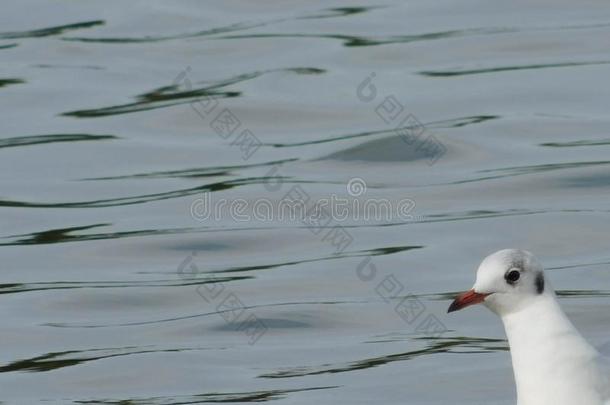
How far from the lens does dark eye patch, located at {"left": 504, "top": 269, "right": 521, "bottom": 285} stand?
7.92 metres

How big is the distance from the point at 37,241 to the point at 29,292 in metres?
1.08

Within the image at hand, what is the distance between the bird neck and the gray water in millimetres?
1518

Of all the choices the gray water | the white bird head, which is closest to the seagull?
the white bird head

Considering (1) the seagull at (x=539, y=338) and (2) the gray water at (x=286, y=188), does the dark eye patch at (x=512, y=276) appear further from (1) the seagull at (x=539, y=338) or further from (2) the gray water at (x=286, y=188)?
(2) the gray water at (x=286, y=188)

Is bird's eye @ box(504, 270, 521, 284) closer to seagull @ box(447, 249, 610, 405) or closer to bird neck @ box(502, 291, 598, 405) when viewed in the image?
seagull @ box(447, 249, 610, 405)

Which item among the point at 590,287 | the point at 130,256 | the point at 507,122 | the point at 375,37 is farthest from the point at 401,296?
the point at 375,37

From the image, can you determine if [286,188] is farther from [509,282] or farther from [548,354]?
[548,354]

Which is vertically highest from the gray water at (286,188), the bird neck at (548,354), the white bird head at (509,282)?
the gray water at (286,188)

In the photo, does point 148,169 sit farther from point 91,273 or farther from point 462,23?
point 462,23

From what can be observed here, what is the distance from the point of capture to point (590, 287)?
11.3m

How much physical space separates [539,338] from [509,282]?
268 millimetres

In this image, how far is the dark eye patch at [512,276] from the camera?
7918 mm

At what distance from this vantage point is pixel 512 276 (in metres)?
7.93

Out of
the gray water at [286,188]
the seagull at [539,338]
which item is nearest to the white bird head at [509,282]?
the seagull at [539,338]
